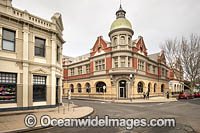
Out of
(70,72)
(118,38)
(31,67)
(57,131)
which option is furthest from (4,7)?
(70,72)

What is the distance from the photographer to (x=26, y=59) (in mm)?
12023

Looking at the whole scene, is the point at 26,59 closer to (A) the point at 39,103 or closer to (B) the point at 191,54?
(A) the point at 39,103

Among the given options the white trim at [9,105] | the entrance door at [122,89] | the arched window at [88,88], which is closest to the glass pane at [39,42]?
the white trim at [9,105]

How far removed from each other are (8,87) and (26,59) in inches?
116

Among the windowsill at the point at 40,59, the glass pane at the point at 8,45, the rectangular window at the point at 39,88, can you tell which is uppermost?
the glass pane at the point at 8,45

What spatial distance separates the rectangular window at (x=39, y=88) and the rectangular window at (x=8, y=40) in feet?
11.5

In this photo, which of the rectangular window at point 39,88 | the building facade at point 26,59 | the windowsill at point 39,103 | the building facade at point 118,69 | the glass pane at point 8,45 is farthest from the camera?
the building facade at point 118,69

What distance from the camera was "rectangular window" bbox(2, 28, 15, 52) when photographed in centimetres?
1118

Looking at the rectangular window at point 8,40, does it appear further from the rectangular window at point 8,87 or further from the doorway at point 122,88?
the doorway at point 122,88

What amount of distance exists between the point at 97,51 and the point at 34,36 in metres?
18.5

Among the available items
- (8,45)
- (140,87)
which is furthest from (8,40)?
(140,87)

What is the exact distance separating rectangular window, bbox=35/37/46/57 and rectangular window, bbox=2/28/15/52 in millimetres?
2085

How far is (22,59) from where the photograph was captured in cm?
1184

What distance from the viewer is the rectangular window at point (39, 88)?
499 inches
